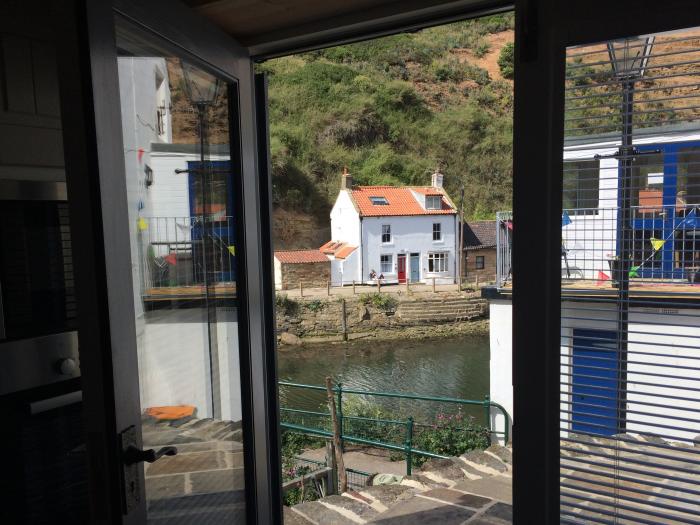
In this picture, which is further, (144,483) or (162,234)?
(162,234)

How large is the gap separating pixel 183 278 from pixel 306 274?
14.9 meters

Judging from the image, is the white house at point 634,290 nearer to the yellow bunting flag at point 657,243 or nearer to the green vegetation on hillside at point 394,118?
the yellow bunting flag at point 657,243

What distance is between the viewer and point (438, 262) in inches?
632

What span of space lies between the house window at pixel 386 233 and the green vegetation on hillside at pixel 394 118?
450 centimetres

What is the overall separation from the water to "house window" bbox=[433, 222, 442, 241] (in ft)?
10.2

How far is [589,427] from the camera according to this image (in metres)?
1.04

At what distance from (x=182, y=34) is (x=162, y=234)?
403mm

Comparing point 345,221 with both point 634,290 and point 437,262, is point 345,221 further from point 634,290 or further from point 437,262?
point 634,290

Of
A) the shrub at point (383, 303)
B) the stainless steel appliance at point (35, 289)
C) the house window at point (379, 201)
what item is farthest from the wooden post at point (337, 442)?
the house window at point (379, 201)

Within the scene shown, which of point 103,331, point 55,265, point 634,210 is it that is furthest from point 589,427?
point 55,265

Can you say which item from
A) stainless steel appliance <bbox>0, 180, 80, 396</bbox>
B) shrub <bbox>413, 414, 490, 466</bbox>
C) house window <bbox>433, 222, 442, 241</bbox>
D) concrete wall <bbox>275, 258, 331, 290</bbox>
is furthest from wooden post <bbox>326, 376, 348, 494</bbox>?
house window <bbox>433, 222, 442, 241</bbox>

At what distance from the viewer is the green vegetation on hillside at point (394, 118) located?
2102 centimetres

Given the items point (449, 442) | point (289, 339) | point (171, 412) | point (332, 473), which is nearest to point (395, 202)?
point (289, 339)

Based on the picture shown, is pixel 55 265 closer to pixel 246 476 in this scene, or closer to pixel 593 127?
pixel 246 476
